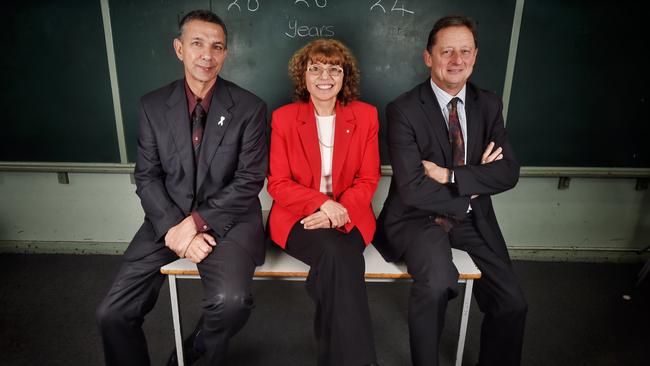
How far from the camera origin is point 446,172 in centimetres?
221

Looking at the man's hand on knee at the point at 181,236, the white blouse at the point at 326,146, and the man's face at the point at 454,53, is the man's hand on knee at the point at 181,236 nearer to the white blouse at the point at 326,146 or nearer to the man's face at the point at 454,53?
the white blouse at the point at 326,146

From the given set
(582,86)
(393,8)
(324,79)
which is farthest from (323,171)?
(582,86)

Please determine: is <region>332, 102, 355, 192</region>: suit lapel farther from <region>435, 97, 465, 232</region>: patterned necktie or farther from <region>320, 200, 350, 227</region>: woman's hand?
<region>435, 97, 465, 232</region>: patterned necktie

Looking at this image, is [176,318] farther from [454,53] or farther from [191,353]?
[454,53]

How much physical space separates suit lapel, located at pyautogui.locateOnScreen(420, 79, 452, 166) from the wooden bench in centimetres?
51

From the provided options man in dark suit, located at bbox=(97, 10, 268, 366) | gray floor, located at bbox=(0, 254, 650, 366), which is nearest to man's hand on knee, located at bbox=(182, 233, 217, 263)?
man in dark suit, located at bbox=(97, 10, 268, 366)

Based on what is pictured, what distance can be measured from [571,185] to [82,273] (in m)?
3.54

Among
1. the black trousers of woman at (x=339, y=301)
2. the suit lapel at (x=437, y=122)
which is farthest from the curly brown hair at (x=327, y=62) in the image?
the black trousers of woman at (x=339, y=301)

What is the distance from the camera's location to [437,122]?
7.38 feet

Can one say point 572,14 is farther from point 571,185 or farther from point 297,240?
point 297,240

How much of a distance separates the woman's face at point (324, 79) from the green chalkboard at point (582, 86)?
4.41ft

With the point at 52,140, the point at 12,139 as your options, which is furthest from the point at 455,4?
the point at 12,139

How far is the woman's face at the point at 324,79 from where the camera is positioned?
7.38 feet

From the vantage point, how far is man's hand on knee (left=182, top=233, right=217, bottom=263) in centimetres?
204
